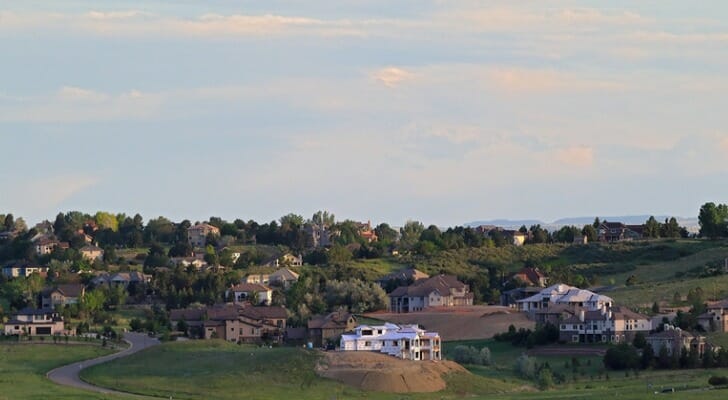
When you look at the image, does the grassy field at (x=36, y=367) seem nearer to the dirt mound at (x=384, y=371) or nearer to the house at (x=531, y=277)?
the dirt mound at (x=384, y=371)

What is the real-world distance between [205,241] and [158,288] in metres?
51.3

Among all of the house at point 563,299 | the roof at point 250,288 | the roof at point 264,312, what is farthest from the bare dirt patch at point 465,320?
the roof at point 250,288

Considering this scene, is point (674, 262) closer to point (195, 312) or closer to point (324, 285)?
point (324, 285)

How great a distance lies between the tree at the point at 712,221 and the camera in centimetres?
16788

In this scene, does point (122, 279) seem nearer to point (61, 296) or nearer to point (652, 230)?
point (61, 296)

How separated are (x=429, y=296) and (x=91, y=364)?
40.4m

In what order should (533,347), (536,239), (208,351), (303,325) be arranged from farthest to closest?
1. (536,239)
2. (303,325)
3. (533,347)
4. (208,351)

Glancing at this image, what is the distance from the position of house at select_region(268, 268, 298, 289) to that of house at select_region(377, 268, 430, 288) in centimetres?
835

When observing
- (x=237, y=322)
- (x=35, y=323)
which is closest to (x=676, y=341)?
(x=237, y=322)

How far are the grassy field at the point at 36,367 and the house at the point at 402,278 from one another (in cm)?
3842

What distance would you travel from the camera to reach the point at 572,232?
180 meters

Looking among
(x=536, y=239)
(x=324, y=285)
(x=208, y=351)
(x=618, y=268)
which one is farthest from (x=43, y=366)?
(x=536, y=239)

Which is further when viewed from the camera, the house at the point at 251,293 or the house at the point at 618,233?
the house at the point at 618,233

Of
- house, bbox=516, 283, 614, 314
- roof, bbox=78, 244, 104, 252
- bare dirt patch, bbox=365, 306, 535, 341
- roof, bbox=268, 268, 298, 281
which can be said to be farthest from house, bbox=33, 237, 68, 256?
house, bbox=516, 283, 614, 314
